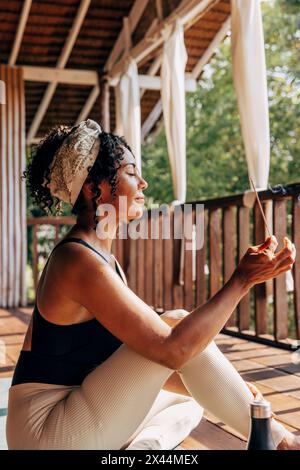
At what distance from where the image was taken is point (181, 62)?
17.3 feet

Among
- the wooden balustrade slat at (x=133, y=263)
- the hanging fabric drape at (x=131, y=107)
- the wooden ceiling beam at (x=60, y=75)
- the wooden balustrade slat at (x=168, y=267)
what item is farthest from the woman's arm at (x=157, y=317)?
the wooden ceiling beam at (x=60, y=75)

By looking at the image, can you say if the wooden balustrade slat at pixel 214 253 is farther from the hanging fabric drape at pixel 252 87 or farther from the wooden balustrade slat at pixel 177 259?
the hanging fabric drape at pixel 252 87

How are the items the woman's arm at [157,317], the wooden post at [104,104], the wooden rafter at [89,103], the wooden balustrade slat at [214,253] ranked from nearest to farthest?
1. the woman's arm at [157,317]
2. the wooden balustrade slat at [214,253]
3. the wooden post at [104,104]
4. the wooden rafter at [89,103]

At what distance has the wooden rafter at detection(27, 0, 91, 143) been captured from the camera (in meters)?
6.43

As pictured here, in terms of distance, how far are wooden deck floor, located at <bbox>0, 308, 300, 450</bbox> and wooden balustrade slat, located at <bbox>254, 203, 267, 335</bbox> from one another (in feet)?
0.43

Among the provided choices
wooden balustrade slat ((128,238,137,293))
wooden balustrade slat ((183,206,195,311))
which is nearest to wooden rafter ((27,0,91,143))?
wooden balustrade slat ((128,238,137,293))

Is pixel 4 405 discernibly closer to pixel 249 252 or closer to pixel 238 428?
pixel 238 428

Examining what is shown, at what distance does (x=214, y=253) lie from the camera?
4.46 m

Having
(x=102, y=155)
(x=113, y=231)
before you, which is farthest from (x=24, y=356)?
(x=102, y=155)

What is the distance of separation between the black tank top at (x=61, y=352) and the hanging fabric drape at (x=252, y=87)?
241cm

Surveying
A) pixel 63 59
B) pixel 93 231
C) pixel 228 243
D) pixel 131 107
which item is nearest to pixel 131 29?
pixel 63 59

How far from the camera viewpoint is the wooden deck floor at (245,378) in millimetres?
1917

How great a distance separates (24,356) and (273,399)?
1.26 m
